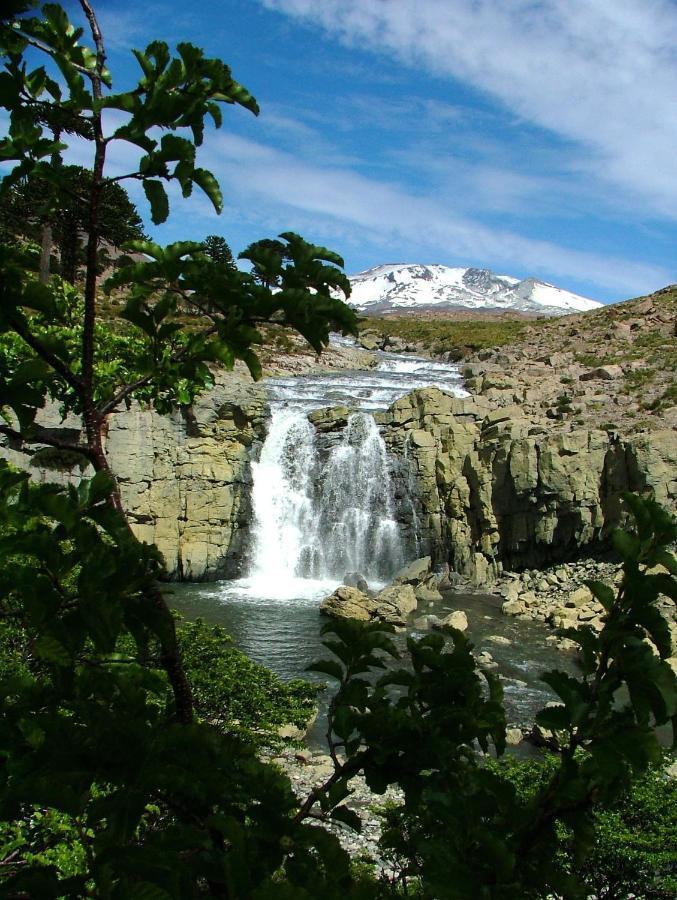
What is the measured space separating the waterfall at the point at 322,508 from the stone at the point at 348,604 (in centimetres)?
612

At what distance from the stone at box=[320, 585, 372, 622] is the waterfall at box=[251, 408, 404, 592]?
6.12 metres

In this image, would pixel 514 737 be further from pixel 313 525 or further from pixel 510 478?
pixel 313 525

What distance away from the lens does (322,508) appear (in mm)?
30859

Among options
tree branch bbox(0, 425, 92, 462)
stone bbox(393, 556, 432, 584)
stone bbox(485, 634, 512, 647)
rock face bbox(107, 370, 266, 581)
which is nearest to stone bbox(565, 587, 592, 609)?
stone bbox(485, 634, 512, 647)

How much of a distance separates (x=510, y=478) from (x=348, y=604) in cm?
1074

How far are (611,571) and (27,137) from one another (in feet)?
91.2

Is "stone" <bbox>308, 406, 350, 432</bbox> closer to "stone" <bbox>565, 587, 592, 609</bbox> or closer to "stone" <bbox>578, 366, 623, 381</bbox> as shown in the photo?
"stone" <bbox>565, 587, 592, 609</bbox>

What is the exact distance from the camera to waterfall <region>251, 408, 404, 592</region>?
30.0 meters

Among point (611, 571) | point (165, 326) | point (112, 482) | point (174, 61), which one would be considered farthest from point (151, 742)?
point (611, 571)

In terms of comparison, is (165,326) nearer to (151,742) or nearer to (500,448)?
(151,742)

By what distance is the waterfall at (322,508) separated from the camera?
29953 mm

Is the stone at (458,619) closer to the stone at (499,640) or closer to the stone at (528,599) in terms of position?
the stone at (499,640)

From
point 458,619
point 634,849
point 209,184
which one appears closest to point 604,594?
point 209,184

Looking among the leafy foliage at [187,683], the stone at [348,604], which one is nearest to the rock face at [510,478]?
the stone at [348,604]
